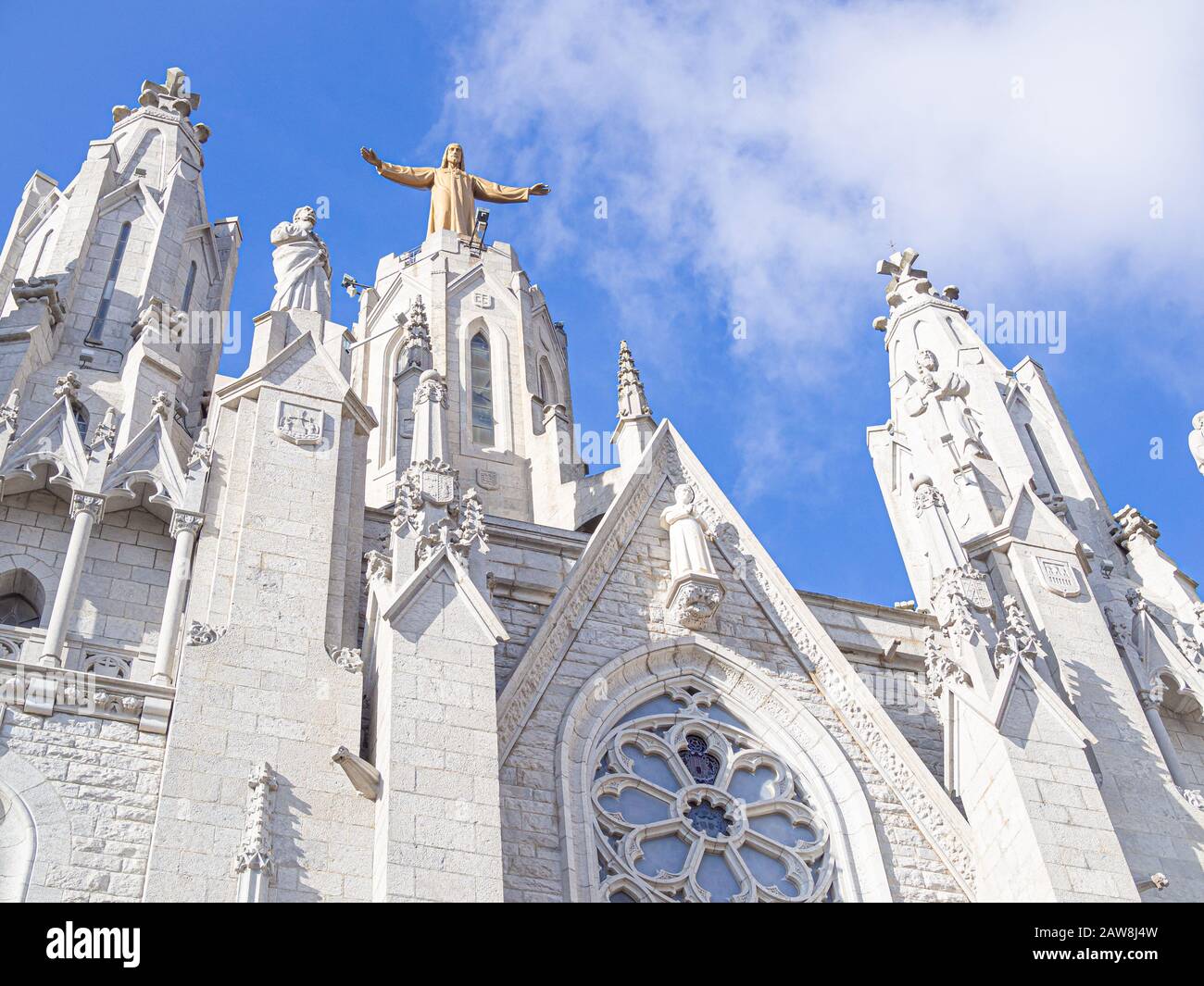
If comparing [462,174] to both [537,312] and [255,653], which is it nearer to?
[537,312]

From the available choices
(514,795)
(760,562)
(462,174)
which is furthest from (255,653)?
(462,174)

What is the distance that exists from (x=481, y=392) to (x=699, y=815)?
1306 centimetres

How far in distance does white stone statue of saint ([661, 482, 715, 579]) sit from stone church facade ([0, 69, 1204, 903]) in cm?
6

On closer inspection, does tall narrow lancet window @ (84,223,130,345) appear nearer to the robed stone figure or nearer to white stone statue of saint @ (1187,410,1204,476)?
the robed stone figure

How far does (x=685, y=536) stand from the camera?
20312 mm

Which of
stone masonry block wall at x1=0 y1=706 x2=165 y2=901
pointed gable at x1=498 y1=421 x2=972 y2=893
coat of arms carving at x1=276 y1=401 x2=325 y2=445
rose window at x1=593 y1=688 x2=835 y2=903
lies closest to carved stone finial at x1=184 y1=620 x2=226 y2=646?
stone masonry block wall at x1=0 y1=706 x2=165 y2=901

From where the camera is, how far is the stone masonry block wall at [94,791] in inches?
574

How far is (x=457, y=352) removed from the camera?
98.3ft

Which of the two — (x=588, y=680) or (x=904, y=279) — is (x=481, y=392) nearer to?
(x=904, y=279)

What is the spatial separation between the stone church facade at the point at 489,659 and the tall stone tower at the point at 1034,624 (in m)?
0.05

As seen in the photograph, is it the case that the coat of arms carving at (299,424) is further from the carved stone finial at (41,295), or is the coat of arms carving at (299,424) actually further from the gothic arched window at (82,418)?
the carved stone finial at (41,295)

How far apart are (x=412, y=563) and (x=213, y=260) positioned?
34.1 ft

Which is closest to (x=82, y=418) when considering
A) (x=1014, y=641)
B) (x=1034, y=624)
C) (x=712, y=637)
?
(x=712, y=637)
